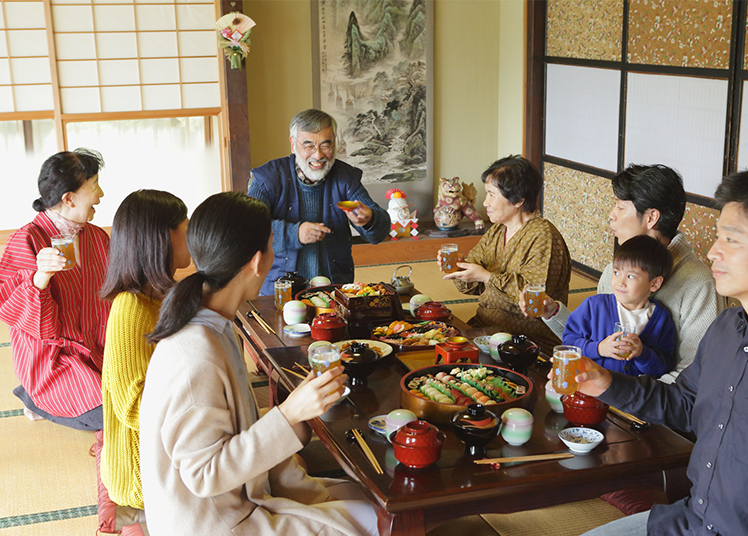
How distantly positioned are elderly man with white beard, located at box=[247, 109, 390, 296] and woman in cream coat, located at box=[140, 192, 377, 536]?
5.71ft

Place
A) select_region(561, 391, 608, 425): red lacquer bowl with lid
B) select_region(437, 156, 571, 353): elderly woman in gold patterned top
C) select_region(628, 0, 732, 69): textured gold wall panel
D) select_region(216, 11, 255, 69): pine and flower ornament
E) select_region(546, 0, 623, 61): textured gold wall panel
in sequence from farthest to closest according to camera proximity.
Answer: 1. select_region(216, 11, 255, 69): pine and flower ornament
2. select_region(546, 0, 623, 61): textured gold wall panel
3. select_region(628, 0, 732, 69): textured gold wall panel
4. select_region(437, 156, 571, 353): elderly woman in gold patterned top
5. select_region(561, 391, 608, 425): red lacquer bowl with lid

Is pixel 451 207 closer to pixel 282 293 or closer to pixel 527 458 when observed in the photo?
pixel 282 293

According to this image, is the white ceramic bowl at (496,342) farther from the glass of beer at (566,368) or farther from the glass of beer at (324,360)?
the glass of beer at (324,360)

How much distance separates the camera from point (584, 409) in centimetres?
191

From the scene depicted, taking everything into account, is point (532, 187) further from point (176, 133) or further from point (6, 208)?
point (6, 208)

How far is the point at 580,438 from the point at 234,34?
14.3 feet

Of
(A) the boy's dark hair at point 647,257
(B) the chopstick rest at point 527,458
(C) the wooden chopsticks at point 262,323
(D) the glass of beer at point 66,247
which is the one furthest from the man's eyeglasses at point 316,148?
(B) the chopstick rest at point 527,458

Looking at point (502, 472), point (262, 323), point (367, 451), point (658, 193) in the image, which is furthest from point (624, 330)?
point (262, 323)

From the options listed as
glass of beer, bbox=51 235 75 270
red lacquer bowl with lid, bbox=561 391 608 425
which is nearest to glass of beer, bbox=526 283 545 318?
red lacquer bowl with lid, bbox=561 391 608 425

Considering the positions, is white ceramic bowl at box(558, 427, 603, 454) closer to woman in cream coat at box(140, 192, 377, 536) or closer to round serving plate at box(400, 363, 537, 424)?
round serving plate at box(400, 363, 537, 424)

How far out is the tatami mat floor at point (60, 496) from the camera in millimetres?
2480

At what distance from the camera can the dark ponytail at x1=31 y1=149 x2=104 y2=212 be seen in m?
3.05

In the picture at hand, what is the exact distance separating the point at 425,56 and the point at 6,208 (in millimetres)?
3523

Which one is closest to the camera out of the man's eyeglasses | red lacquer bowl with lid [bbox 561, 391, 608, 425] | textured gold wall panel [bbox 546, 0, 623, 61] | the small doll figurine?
red lacquer bowl with lid [bbox 561, 391, 608, 425]
